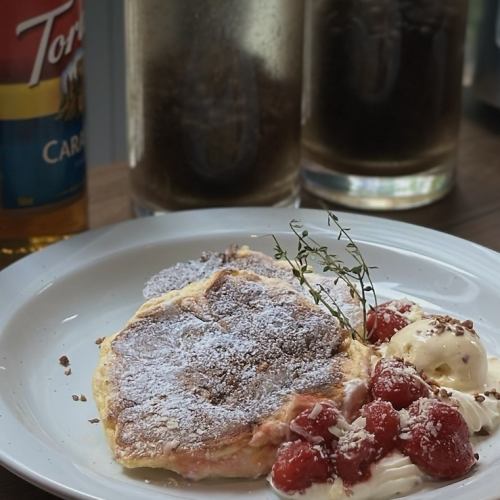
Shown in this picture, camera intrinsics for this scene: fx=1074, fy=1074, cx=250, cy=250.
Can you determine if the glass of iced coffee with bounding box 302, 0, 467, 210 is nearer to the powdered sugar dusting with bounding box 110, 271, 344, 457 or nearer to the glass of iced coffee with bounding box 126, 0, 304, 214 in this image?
the glass of iced coffee with bounding box 126, 0, 304, 214

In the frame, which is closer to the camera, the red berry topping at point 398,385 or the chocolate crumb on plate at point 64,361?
the red berry topping at point 398,385

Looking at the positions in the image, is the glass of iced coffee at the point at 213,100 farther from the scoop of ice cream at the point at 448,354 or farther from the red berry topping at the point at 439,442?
the red berry topping at the point at 439,442

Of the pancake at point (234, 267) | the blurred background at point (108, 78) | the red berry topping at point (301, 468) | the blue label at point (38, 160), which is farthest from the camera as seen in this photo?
the blurred background at point (108, 78)

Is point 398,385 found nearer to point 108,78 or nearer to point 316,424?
point 316,424

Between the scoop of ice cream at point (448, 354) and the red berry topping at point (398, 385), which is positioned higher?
the red berry topping at point (398, 385)

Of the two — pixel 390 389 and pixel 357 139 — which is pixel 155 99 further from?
pixel 390 389

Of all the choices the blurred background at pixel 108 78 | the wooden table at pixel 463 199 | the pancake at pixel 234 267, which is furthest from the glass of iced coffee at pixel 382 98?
the blurred background at pixel 108 78

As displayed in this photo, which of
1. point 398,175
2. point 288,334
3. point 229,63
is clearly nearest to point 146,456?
point 288,334
